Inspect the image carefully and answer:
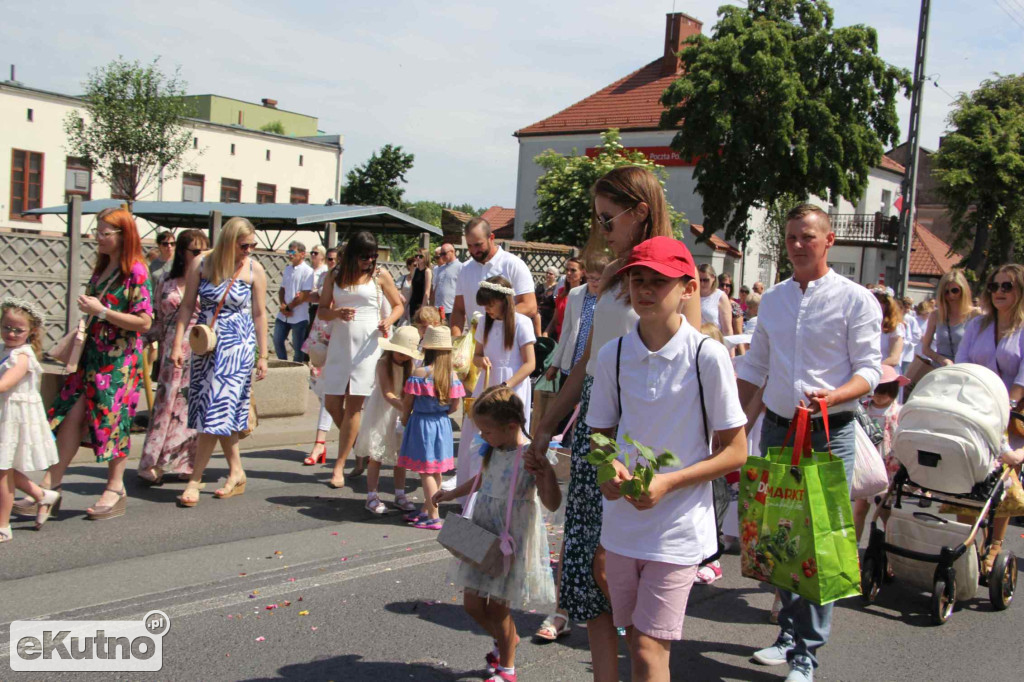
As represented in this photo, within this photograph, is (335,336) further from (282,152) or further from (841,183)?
(282,152)

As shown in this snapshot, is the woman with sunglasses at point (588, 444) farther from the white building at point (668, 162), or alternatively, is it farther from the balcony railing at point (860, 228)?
the balcony railing at point (860, 228)

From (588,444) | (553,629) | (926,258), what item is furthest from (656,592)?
(926,258)

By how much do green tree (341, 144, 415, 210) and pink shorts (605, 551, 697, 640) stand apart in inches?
1962

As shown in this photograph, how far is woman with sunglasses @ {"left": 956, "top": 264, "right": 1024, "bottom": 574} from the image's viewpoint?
5.92m

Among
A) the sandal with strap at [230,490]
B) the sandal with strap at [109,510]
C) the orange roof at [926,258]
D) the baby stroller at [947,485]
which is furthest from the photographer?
the orange roof at [926,258]

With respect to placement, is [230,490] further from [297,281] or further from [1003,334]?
[297,281]

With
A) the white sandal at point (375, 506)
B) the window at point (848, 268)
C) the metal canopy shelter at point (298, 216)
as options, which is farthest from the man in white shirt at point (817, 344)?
the window at point (848, 268)

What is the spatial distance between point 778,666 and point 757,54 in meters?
30.2

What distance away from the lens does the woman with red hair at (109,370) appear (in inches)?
237

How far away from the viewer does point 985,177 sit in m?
35.4

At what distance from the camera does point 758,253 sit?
40.9 metres

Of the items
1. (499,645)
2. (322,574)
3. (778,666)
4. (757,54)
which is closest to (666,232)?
(499,645)

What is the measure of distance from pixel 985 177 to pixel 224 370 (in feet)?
117

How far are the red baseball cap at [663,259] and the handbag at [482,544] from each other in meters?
1.39
